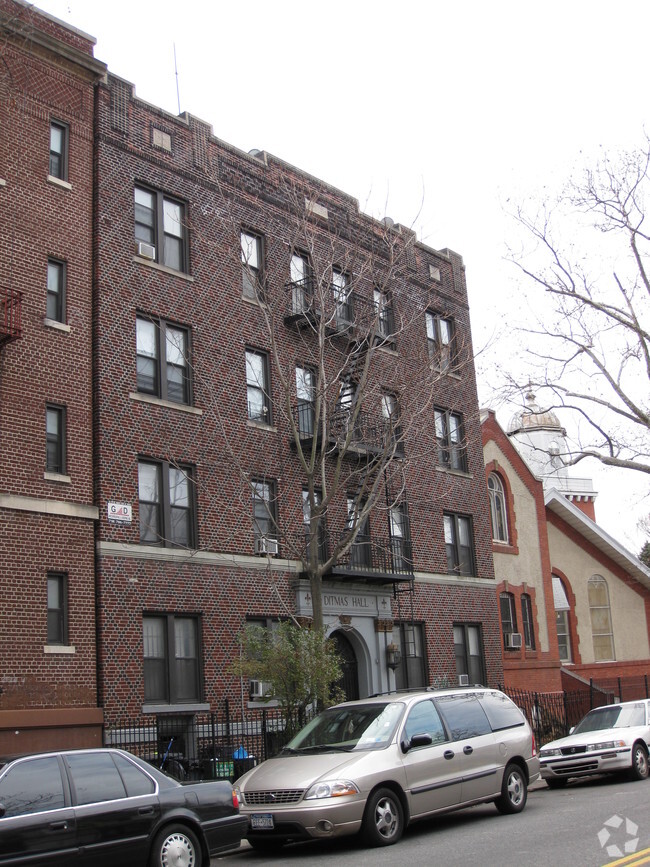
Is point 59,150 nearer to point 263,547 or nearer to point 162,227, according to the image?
point 162,227

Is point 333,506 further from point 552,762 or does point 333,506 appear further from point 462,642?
point 552,762

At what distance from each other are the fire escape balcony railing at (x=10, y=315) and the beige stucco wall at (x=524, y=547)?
17.5 metres

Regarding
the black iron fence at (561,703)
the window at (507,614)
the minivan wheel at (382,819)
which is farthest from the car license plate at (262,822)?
the window at (507,614)

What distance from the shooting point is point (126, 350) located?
19.9m

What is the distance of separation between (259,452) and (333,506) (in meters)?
2.62

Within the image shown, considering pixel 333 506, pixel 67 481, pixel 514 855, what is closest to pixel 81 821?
pixel 514 855

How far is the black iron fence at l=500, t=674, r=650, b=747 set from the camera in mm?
26844

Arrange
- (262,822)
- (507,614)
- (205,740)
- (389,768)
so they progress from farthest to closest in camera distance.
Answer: (507,614) → (205,740) → (389,768) → (262,822)

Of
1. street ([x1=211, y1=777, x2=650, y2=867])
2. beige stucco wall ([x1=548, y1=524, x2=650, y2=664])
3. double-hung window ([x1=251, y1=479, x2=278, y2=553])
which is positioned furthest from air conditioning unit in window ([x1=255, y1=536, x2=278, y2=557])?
beige stucco wall ([x1=548, y1=524, x2=650, y2=664])

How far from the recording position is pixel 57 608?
17.5 metres

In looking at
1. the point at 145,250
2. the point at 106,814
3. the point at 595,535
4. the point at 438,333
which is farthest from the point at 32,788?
the point at 595,535

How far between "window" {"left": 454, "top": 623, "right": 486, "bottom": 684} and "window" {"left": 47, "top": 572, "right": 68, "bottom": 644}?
12.7 metres

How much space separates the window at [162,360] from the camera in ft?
66.9

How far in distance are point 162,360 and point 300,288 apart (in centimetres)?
481
